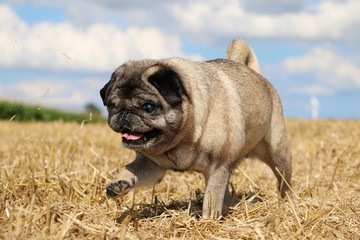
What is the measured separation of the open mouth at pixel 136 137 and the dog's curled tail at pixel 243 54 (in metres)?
2.72

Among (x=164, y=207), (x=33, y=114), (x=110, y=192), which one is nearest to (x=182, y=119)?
(x=110, y=192)

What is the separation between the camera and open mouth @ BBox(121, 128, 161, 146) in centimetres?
502

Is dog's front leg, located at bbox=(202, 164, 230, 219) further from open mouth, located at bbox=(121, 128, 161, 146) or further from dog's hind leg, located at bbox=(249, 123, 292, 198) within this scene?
dog's hind leg, located at bbox=(249, 123, 292, 198)

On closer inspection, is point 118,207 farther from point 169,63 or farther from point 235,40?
point 235,40

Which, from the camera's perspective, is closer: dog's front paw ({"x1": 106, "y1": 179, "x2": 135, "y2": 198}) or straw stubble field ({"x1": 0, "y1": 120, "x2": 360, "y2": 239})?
straw stubble field ({"x1": 0, "y1": 120, "x2": 360, "y2": 239})

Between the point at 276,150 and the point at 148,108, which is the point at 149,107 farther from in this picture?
the point at 276,150

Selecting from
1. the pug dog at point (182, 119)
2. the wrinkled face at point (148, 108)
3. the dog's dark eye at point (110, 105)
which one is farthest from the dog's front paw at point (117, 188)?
the dog's dark eye at point (110, 105)

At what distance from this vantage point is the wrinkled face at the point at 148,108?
196 inches

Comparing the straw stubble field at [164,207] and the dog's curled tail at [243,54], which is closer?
the straw stubble field at [164,207]

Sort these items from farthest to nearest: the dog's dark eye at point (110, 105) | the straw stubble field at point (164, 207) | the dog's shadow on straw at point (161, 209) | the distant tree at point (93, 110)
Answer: the distant tree at point (93, 110) < the dog's shadow on straw at point (161, 209) < the dog's dark eye at point (110, 105) < the straw stubble field at point (164, 207)

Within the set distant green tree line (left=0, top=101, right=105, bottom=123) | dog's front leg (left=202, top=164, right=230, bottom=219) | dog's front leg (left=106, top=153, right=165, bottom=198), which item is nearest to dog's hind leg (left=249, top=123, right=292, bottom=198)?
dog's front leg (left=202, top=164, right=230, bottom=219)

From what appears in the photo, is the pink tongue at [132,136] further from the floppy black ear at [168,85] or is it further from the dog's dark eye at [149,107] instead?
the floppy black ear at [168,85]

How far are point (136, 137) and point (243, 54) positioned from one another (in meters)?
2.93

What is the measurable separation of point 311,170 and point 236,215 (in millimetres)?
3915
